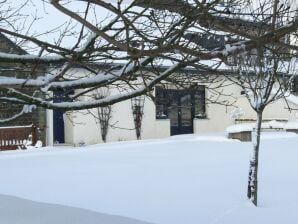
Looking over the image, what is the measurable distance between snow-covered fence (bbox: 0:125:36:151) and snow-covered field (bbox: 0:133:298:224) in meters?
3.34

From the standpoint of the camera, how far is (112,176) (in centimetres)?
1077

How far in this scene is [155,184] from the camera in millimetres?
9852

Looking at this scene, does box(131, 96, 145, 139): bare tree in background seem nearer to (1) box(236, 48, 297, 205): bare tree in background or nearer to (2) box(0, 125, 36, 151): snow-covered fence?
(2) box(0, 125, 36, 151): snow-covered fence

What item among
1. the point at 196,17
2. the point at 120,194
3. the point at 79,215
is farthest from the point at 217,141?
the point at 196,17

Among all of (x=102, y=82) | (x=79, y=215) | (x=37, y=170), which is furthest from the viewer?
(x=37, y=170)

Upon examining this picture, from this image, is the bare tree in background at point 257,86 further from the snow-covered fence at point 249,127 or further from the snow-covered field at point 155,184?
the snow-covered fence at point 249,127

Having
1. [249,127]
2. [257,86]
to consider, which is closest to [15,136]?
[249,127]

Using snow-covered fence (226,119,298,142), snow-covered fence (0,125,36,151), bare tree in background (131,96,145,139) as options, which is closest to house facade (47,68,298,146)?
bare tree in background (131,96,145,139)

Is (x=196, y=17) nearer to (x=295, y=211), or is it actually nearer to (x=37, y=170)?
(x=295, y=211)

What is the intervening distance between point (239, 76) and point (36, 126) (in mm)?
11221

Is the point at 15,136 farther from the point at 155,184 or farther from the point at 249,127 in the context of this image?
the point at 155,184

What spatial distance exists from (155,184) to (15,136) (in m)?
9.59

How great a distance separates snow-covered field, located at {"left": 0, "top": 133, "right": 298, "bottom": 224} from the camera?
308 inches

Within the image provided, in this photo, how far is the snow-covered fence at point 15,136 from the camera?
18016 mm
